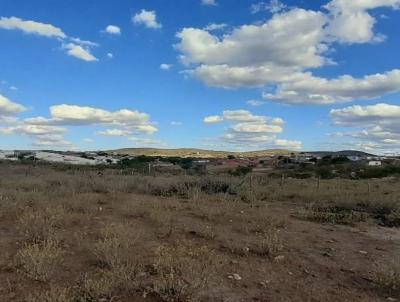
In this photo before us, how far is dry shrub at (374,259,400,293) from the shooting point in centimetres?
673

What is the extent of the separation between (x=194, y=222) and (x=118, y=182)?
9.79 metres

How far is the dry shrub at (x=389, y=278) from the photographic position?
6.73 m

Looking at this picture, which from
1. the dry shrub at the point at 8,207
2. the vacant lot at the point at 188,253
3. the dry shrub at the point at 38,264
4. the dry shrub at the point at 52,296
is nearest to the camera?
the dry shrub at the point at 52,296

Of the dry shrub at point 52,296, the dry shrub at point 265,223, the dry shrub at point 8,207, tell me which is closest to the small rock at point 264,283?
the dry shrub at point 52,296

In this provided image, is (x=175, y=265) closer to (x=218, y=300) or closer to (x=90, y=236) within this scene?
(x=218, y=300)

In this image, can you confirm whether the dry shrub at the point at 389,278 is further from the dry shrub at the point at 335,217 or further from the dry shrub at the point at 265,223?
the dry shrub at the point at 335,217

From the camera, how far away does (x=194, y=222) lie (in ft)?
38.5

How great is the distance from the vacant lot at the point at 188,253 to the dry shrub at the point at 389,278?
0.05 feet

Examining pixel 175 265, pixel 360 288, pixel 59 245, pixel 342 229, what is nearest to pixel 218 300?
pixel 175 265

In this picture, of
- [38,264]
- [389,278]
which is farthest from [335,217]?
[38,264]

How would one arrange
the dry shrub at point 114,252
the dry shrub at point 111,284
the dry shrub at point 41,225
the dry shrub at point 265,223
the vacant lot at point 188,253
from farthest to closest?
the dry shrub at point 265,223 < the dry shrub at point 41,225 < the dry shrub at point 114,252 < the vacant lot at point 188,253 < the dry shrub at point 111,284

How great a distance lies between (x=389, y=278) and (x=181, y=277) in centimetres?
300

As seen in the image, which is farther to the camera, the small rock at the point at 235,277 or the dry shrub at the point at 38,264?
the small rock at the point at 235,277

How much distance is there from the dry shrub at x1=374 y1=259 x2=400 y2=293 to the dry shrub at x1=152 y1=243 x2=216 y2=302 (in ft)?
7.89
